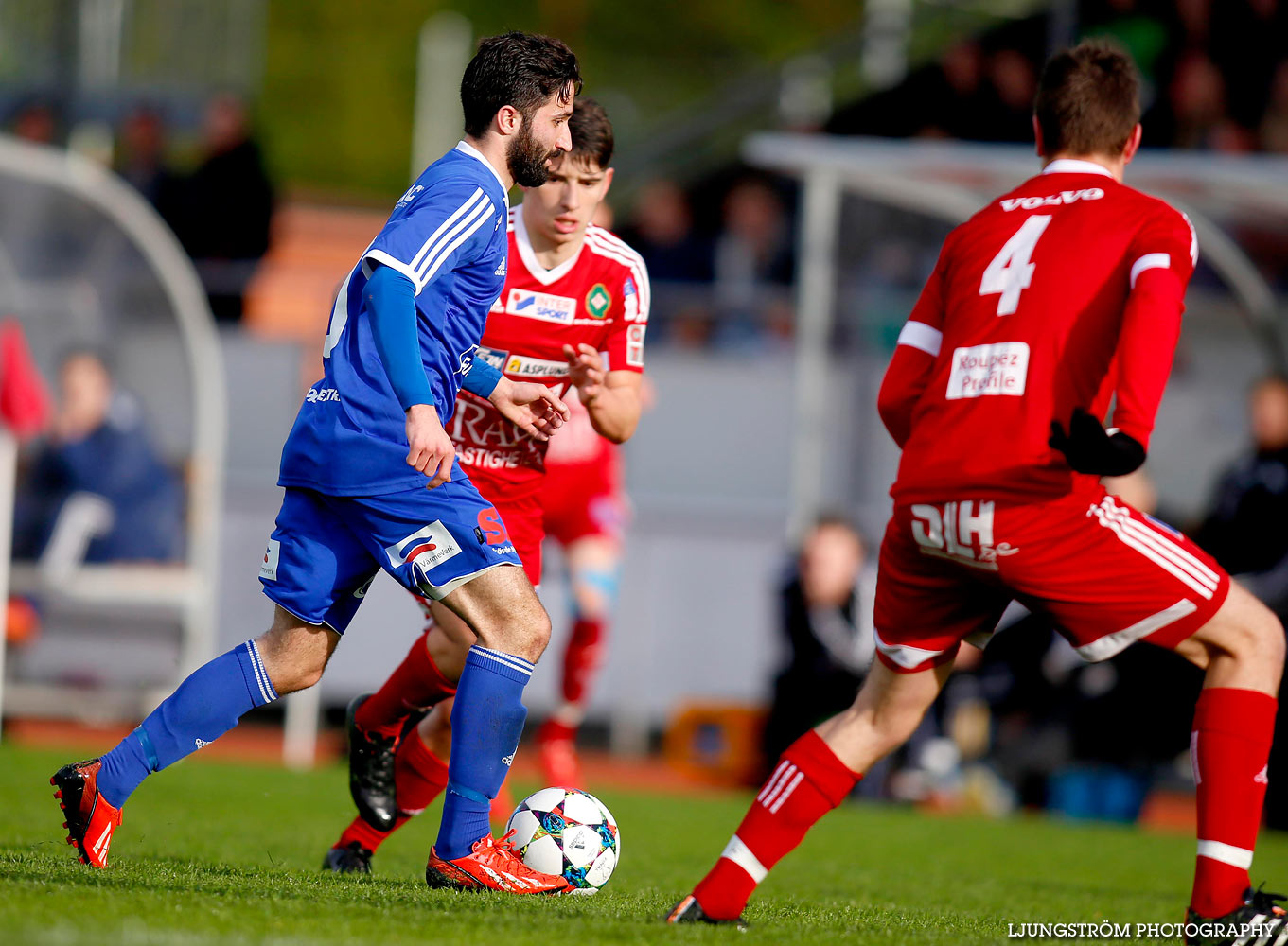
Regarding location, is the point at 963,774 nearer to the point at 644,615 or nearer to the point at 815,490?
the point at 815,490

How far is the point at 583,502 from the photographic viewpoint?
27.2 ft

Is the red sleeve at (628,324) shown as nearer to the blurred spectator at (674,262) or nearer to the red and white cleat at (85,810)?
the red and white cleat at (85,810)

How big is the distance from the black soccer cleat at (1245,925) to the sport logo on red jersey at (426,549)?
79.0 inches

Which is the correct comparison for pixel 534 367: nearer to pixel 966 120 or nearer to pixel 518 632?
pixel 518 632

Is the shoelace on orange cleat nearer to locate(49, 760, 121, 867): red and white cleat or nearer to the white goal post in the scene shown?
locate(49, 760, 121, 867): red and white cleat

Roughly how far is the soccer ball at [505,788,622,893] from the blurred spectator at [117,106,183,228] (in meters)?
11.1

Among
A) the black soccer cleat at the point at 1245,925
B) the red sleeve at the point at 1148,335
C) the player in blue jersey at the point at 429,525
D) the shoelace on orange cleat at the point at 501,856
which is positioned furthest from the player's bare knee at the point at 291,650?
the black soccer cleat at the point at 1245,925

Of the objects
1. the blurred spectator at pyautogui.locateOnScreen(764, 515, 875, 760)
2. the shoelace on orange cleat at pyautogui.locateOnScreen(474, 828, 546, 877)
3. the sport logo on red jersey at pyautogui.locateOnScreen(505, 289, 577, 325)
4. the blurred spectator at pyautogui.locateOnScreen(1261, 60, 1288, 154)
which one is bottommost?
the blurred spectator at pyautogui.locateOnScreen(764, 515, 875, 760)

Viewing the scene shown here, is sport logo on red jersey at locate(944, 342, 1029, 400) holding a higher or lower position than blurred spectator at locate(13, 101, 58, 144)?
lower

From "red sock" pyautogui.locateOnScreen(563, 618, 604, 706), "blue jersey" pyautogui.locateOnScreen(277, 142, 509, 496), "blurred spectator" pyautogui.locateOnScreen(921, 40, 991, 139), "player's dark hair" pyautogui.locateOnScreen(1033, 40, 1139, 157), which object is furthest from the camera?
"blurred spectator" pyautogui.locateOnScreen(921, 40, 991, 139)

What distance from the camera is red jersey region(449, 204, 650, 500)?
526 cm

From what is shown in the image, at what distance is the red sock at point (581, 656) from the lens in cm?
824

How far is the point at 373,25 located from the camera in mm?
29594

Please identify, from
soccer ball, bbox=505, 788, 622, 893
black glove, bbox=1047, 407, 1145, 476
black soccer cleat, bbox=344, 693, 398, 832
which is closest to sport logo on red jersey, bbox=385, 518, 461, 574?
soccer ball, bbox=505, 788, 622, 893
